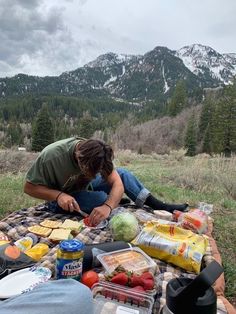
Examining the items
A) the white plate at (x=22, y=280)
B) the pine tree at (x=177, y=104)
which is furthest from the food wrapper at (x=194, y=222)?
the pine tree at (x=177, y=104)

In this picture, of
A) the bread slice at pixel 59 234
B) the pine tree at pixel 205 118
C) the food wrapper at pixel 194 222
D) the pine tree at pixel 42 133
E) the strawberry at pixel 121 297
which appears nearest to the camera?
the strawberry at pixel 121 297

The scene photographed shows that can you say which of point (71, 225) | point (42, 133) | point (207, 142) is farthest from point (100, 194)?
point (207, 142)

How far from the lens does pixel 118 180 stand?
4312 mm

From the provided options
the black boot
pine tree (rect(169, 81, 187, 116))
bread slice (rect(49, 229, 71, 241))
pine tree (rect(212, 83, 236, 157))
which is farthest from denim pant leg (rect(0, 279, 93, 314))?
pine tree (rect(169, 81, 187, 116))

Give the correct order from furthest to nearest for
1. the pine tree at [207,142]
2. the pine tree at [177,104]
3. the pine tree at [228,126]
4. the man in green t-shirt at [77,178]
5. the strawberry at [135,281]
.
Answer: the pine tree at [177,104]
the pine tree at [207,142]
the pine tree at [228,126]
the man in green t-shirt at [77,178]
the strawberry at [135,281]

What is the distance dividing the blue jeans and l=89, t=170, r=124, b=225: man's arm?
154 mm

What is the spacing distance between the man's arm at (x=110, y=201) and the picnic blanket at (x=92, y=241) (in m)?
0.16

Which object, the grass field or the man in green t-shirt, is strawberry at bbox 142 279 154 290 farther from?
the man in green t-shirt

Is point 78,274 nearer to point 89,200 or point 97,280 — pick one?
point 97,280

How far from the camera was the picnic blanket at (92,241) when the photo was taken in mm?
2500

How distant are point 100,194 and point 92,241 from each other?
89 cm

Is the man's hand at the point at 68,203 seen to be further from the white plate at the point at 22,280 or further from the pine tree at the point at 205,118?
the pine tree at the point at 205,118

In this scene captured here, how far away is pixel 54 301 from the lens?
5.30ft

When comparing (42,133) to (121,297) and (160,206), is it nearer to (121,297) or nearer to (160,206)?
(160,206)
